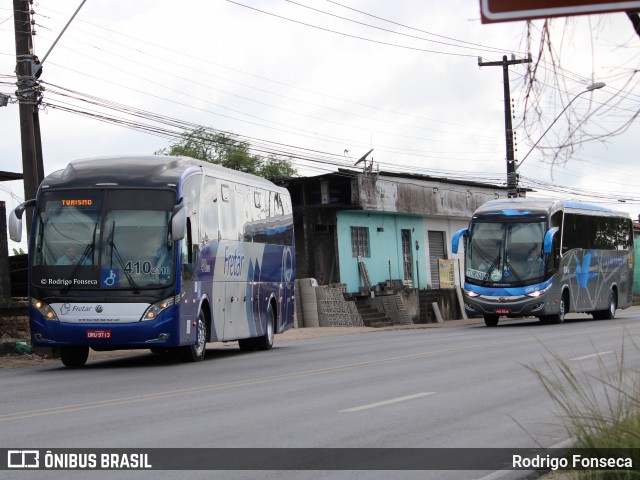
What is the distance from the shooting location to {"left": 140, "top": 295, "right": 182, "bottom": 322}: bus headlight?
19.3 meters

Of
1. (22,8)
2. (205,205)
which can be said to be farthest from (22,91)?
(205,205)

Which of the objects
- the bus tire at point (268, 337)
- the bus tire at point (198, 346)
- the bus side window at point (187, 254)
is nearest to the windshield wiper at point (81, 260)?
the bus side window at point (187, 254)

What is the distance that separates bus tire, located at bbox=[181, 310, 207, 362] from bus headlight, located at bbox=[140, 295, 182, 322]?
1343 mm

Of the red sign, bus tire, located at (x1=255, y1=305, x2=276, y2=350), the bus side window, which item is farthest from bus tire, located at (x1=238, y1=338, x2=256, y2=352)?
the red sign

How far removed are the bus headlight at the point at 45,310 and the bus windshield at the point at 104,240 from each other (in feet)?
1.05

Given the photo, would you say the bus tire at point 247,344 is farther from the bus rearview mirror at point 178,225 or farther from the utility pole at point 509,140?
the utility pole at point 509,140

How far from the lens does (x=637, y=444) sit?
25.6 ft

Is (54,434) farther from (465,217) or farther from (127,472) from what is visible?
(465,217)

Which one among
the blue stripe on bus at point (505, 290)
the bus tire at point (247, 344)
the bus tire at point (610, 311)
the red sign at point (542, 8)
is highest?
the red sign at point (542, 8)

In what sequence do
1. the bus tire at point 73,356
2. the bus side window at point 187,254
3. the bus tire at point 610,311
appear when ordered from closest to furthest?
the bus side window at point 187,254
the bus tire at point 73,356
the bus tire at point 610,311

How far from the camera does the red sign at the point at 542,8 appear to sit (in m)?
5.19

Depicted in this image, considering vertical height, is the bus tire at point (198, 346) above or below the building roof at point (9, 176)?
below

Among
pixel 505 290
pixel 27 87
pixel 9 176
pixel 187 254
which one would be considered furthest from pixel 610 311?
pixel 187 254

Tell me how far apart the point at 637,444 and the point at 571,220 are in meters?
30.5
